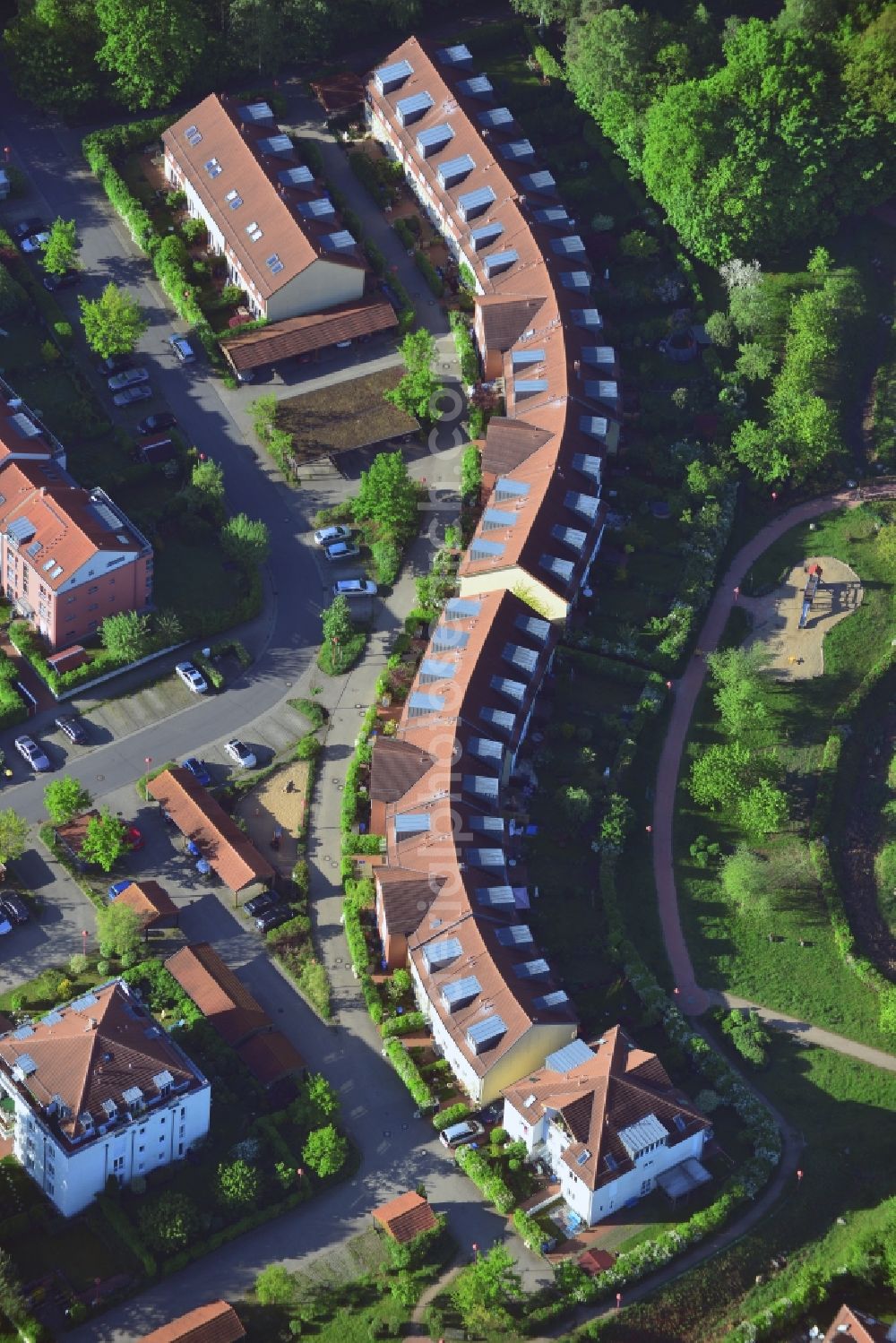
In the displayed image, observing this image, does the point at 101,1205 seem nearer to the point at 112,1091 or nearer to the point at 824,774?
the point at 112,1091

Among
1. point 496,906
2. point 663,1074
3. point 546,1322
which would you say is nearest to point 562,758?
point 496,906

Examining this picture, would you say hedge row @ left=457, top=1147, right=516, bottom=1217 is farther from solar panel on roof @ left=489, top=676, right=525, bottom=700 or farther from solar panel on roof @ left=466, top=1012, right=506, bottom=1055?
solar panel on roof @ left=489, top=676, right=525, bottom=700

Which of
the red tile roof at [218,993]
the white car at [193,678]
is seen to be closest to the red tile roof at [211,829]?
the red tile roof at [218,993]

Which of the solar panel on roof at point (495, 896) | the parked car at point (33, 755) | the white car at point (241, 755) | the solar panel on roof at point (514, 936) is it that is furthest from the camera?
the white car at point (241, 755)

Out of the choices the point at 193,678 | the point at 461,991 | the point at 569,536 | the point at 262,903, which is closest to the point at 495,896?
the point at 461,991

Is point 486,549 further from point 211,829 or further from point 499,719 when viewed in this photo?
point 211,829

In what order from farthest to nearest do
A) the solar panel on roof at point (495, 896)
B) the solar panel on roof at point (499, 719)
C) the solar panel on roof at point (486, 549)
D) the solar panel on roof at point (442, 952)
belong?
the solar panel on roof at point (486, 549), the solar panel on roof at point (499, 719), the solar panel on roof at point (495, 896), the solar panel on roof at point (442, 952)

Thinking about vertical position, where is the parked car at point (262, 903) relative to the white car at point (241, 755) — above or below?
below

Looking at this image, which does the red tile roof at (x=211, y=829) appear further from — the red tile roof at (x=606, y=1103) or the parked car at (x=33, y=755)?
the red tile roof at (x=606, y=1103)
